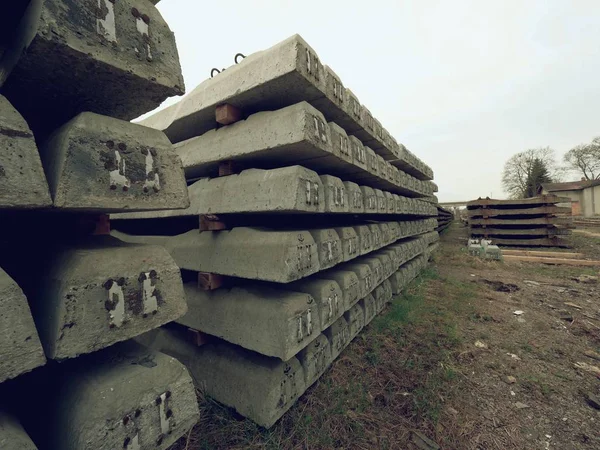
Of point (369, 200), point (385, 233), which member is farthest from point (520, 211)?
point (369, 200)

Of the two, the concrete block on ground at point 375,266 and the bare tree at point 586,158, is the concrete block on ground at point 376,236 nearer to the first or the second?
the concrete block on ground at point 375,266

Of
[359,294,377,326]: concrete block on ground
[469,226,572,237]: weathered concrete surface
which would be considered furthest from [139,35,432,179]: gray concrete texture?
[469,226,572,237]: weathered concrete surface

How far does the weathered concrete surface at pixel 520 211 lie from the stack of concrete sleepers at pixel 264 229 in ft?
26.8

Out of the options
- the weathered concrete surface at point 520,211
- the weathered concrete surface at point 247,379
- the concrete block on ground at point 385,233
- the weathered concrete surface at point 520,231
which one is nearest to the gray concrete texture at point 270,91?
the concrete block on ground at point 385,233

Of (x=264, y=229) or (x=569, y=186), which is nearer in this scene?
(x=264, y=229)

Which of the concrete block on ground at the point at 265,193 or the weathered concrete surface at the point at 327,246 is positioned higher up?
the concrete block on ground at the point at 265,193

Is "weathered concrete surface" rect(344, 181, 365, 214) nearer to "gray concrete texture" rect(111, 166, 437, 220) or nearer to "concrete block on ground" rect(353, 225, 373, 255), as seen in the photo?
"gray concrete texture" rect(111, 166, 437, 220)

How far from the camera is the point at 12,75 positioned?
82cm

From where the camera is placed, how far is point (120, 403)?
88cm

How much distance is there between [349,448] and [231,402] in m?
0.75

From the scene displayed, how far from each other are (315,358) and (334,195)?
119cm

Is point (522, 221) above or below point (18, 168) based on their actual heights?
below

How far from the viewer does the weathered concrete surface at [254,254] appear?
153 cm

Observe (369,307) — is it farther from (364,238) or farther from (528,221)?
(528,221)
